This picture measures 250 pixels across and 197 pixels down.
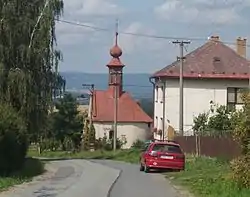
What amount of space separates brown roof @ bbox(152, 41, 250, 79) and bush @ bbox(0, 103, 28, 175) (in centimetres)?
3429

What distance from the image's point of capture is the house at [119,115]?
87.8 m

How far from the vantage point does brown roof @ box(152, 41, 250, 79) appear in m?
60.5

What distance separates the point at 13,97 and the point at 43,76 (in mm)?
2712

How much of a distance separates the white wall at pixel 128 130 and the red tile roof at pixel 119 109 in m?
0.67

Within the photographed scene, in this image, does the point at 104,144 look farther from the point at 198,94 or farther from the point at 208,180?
the point at 208,180

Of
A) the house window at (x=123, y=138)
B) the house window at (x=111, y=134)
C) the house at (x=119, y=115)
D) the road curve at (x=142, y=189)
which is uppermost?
the house at (x=119, y=115)

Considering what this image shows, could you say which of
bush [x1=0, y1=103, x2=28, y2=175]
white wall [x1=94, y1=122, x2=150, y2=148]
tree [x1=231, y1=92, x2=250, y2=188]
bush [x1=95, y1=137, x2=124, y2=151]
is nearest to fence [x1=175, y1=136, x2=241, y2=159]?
bush [x1=0, y1=103, x2=28, y2=175]

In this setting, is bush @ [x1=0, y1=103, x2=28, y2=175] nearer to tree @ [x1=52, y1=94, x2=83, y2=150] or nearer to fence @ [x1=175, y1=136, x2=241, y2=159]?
fence @ [x1=175, y1=136, x2=241, y2=159]

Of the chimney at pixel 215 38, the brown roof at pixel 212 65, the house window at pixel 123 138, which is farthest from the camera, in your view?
the house window at pixel 123 138

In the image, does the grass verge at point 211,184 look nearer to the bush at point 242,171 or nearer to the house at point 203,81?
the bush at point 242,171

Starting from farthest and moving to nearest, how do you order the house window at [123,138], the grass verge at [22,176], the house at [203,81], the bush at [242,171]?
1. the house window at [123,138]
2. the house at [203,81]
3. the grass verge at [22,176]
4. the bush at [242,171]

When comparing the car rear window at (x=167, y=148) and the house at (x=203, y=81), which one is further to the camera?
the house at (x=203, y=81)

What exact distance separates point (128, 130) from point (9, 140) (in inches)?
2444

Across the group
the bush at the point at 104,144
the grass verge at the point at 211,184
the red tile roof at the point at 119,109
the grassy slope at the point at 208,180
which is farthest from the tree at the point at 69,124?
the grass verge at the point at 211,184
